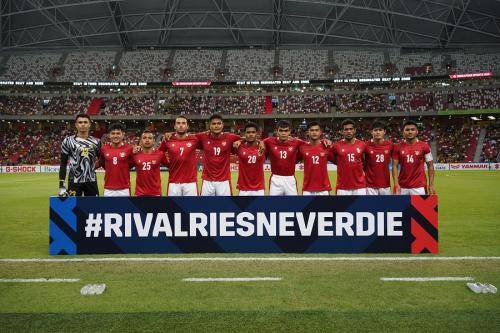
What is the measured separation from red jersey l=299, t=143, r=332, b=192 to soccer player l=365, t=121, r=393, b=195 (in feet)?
3.22

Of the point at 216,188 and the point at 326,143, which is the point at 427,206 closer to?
the point at 326,143

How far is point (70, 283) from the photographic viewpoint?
18.1 feet

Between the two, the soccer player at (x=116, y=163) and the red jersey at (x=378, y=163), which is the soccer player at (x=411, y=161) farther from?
the soccer player at (x=116, y=163)

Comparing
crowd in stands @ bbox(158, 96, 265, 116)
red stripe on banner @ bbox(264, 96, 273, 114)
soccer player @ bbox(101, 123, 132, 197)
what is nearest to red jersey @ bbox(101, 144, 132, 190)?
Answer: soccer player @ bbox(101, 123, 132, 197)

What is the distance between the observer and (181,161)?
27.3 ft

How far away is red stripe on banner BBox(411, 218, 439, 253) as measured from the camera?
23.2ft

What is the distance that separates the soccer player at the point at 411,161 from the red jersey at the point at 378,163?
0.16 meters

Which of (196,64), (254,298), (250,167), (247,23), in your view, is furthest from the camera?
(196,64)

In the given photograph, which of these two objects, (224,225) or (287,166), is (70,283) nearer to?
(224,225)

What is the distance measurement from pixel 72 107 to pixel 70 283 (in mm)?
58257

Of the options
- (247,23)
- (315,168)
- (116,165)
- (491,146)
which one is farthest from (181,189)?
(491,146)

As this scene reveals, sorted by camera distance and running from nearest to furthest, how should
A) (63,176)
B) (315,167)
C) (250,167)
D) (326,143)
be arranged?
(63,176) < (326,143) < (315,167) < (250,167)

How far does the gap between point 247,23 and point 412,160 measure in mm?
47937

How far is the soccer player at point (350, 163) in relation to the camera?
841cm
